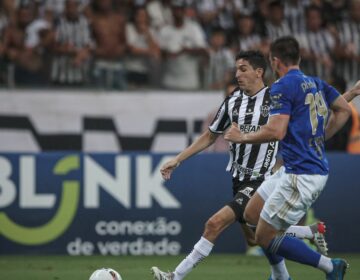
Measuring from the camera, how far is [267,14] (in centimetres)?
1636

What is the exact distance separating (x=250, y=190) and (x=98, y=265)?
2919 millimetres

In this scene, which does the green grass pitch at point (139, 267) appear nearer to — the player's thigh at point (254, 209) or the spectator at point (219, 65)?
the player's thigh at point (254, 209)

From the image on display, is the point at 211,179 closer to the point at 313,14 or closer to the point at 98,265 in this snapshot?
the point at 98,265

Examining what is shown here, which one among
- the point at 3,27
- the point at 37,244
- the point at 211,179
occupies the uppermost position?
the point at 3,27

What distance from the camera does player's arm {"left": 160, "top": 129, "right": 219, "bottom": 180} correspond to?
9094mm

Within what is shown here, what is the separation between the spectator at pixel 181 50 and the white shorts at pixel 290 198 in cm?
719

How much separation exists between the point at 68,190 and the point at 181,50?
3452 millimetres

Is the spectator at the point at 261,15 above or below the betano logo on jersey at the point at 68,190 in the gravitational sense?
above

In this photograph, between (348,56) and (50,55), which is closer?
(50,55)

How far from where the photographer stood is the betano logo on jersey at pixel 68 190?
12.7 m

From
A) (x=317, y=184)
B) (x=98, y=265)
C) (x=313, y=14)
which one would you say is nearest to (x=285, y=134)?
(x=317, y=184)

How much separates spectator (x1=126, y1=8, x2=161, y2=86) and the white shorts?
7.13 m

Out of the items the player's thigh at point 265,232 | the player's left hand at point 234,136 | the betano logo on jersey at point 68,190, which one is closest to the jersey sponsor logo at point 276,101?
the player's left hand at point 234,136

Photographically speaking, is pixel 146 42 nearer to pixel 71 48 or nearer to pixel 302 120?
pixel 71 48
